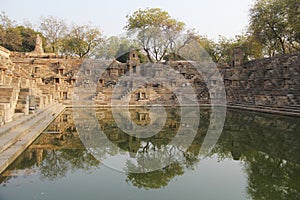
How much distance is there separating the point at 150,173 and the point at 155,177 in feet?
0.78

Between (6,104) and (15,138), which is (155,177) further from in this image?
(6,104)

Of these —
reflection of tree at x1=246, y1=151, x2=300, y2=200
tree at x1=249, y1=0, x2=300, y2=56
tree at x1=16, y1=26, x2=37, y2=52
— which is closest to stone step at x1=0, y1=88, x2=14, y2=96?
reflection of tree at x1=246, y1=151, x2=300, y2=200

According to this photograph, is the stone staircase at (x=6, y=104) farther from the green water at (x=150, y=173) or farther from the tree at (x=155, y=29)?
the tree at (x=155, y=29)

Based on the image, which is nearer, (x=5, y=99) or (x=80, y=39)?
(x=5, y=99)

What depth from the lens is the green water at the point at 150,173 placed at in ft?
13.3

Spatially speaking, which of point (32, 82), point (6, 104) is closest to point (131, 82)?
point (32, 82)

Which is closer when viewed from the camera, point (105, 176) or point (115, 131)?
point (105, 176)

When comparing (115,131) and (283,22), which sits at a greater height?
(283,22)

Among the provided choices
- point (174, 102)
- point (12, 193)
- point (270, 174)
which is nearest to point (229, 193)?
point (270, 174)

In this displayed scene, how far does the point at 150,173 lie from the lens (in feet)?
16.4

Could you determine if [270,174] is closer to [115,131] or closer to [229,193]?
[229,193]

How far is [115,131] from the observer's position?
910 cm

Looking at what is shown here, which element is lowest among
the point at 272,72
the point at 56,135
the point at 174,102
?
the point at 56,135

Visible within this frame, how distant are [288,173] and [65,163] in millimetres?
4616
